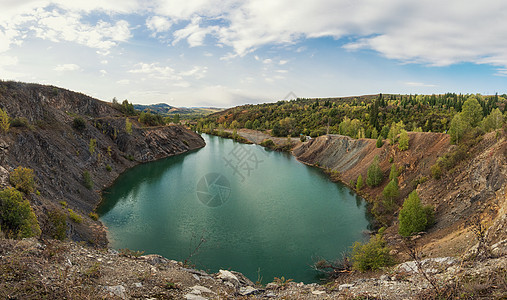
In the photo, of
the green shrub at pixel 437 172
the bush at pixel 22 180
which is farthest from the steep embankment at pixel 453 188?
the bush at pixel 22 180

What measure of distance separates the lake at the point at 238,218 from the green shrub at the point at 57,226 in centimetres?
549

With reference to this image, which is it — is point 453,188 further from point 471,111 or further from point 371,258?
point 471,111

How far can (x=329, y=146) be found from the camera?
55812 mm

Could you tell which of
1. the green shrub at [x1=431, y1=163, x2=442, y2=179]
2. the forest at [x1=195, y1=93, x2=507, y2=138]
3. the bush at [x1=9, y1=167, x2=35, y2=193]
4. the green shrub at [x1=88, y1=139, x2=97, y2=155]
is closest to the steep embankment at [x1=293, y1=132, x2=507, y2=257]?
the green shrub at [x1=431, y1=163, x2=442, y2=179]

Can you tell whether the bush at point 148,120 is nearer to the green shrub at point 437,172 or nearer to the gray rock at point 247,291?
the green shrub at point 437,172

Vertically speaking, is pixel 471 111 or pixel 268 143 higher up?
pixel 471 111

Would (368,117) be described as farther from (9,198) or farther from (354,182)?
(9,198)

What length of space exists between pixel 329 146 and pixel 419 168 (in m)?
25.3

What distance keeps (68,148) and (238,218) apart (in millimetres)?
28374

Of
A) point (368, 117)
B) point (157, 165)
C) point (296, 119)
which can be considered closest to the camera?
point (157, 165)

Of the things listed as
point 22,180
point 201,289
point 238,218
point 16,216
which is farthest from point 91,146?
point 201,289

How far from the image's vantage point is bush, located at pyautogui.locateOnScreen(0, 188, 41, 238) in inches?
538

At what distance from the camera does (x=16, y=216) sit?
1403cm

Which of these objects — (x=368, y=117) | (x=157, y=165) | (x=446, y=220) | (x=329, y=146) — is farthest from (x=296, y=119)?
(x=446, y=220)
